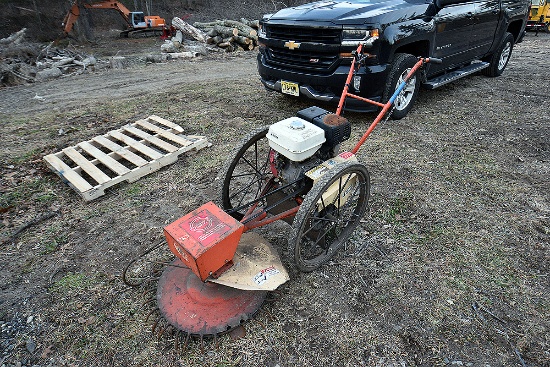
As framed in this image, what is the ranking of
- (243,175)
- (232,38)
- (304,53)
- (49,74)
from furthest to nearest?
(232,38) → (49,74) → (304,53) → (243,175)

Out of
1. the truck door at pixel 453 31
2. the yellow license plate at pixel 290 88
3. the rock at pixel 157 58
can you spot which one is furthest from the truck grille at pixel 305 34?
the rock at pixel 157 58

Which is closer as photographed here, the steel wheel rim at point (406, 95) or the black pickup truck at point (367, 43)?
the black pickup truck at point (367, 43)

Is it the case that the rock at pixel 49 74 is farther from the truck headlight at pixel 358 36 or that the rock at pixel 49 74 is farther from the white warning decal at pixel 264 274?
the white warning decal at pixel 264 274

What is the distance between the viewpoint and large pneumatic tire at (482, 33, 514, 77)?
6496 mm

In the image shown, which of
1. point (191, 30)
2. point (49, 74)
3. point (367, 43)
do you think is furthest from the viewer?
point (191, 30)

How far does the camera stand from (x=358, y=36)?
4.09 m

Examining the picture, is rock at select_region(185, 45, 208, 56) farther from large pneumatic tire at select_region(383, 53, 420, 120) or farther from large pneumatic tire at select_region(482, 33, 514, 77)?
large pneumatic tire at select_region(482, 33, 514, 77)

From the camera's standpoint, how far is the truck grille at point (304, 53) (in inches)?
167

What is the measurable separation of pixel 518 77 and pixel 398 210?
5.63 m

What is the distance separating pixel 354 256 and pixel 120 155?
9.74 feet

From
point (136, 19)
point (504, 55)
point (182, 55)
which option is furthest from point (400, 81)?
point (136, 19)

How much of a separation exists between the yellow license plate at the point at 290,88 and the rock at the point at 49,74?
6.41m

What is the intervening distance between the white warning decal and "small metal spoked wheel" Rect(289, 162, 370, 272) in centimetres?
16

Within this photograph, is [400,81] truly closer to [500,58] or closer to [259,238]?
[259,238]
